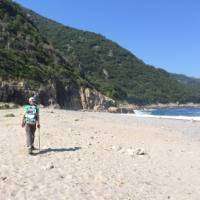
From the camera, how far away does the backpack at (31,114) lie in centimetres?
1329

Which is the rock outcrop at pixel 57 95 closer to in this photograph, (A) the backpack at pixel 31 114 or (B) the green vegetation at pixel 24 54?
(B) the green vegetation at pixel 24 54

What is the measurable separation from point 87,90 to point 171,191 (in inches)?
2592

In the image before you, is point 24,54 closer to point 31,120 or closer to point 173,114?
point 173,114

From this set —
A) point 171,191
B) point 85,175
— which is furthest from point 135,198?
point 85,175

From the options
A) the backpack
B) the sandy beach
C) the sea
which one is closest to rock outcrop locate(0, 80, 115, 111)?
the sea

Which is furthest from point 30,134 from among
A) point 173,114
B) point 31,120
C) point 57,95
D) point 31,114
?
point 173,114

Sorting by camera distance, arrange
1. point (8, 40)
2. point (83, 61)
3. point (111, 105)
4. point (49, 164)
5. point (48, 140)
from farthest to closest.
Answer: point (83, 61), point (111, 105), point (8, 40), point (48, 140), point (49, 164)

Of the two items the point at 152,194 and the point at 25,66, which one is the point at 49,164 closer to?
the point at 152,194

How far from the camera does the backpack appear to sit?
13289mm

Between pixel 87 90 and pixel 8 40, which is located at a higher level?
pixel 8 40

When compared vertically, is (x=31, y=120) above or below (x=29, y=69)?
below

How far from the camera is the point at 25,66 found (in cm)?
6325

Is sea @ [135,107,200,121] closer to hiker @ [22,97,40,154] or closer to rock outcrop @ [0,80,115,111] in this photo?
rock outcrop @ [0,80,115,111]

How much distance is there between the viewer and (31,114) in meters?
13.3
